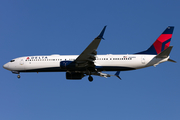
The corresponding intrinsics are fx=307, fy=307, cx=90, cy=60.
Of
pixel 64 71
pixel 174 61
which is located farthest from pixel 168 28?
pixel 64 71

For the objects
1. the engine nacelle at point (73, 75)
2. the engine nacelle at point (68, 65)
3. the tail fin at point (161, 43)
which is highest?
the tail fin at point (161, 43)

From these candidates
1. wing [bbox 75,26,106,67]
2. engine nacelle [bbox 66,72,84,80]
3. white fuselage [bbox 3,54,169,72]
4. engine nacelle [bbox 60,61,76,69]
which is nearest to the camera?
wing [bbox 75,26,106,67]

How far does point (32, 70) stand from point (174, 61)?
2059cm

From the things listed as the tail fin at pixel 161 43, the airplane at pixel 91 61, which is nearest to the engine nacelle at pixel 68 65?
the airplane at pixel 91 61

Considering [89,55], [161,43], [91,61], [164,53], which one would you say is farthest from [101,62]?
[161,43]

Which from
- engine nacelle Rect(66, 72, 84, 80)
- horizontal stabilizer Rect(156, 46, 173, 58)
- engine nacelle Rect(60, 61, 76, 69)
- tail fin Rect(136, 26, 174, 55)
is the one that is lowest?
engine nacelle Rect(66, 72, 84, 80)

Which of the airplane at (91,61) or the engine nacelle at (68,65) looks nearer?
the airplane at (91,61)

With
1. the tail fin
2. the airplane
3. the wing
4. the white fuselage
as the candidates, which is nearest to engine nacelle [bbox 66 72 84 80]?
the airplane

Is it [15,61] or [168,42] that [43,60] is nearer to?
[15,61]

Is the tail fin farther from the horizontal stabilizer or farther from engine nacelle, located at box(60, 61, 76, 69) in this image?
engine nacelle, located at box(60, 61, 76, 69)

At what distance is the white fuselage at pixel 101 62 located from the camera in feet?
141

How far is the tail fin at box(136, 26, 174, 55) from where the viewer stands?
149ft

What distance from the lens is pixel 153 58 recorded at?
4247 cm

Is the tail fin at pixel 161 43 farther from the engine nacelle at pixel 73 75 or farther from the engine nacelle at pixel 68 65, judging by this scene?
the engine nacelle at pixel 68 65
